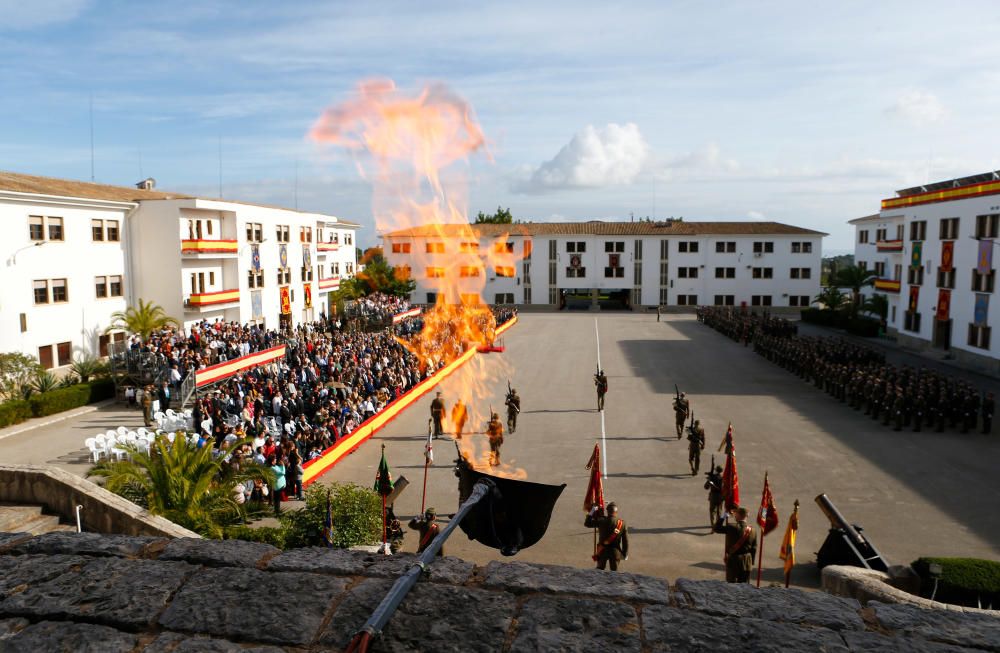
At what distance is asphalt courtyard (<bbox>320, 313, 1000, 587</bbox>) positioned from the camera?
1310 cm

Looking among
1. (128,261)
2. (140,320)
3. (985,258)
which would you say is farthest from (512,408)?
(985,258)

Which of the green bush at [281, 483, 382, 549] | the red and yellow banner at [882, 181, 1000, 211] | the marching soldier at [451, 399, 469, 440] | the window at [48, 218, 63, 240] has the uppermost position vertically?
the red and yellow banner at [882, 181, 1000, 211]

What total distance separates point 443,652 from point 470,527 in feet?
6.94

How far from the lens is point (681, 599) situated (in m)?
3.06

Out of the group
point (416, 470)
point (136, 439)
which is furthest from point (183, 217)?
point (416, 470)

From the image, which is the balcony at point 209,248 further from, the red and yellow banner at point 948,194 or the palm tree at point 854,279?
the palm tree at point 854,279

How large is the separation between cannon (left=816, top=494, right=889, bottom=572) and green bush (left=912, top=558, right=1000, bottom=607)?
31.8 inches

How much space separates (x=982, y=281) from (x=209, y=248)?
40772mm

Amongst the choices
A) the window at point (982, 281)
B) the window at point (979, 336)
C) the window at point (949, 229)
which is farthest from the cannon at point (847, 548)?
the window at point (949, 229)

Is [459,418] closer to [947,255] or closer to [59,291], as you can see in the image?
[59,291]

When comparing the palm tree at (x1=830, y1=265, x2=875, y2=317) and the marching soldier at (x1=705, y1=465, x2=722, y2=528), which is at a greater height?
the palm tree at (x1=830, y1=265, x2=875, y2=317)

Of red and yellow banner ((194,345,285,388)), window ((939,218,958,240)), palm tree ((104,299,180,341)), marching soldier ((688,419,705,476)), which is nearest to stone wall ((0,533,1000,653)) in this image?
marching soldier ((688,419,705,476))

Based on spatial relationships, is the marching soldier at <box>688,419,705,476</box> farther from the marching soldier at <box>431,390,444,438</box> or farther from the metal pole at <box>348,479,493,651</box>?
the metal pole at <box>348,479,493,651</box>

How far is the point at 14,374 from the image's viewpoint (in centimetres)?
2397
